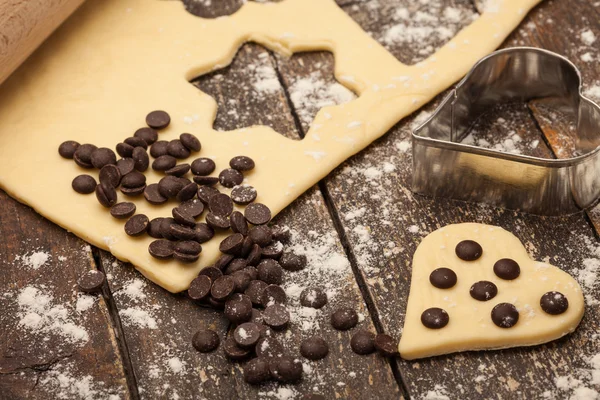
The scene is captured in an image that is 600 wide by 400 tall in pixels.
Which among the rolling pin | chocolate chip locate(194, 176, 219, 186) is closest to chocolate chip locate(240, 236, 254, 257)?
chocolate chip locate(194, 176, 219, 186)

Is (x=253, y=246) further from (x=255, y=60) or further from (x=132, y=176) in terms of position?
(x=255, y=60)

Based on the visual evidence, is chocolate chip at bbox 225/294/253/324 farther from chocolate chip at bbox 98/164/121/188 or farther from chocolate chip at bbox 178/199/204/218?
chocolate chip at bbox 98/164/121/188

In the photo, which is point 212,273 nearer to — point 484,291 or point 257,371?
point 257,371

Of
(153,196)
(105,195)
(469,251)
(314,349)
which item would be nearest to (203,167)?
(153,196)

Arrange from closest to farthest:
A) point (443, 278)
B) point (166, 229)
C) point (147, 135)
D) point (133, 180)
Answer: point (443, 278) < point (166, 229) < point (133, 180) < point (147, 135)

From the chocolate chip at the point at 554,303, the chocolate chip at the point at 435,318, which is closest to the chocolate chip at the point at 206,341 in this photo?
the chocolate chip at the point at 435,318

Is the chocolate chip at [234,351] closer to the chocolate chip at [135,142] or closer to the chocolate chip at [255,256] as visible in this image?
the chocolate chip at [255,256]

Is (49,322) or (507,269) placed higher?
(507,269)
